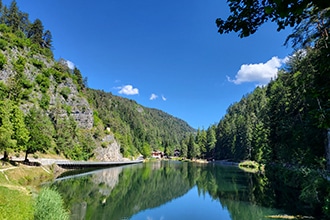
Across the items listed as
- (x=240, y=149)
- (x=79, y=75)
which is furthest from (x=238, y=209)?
(x=79, y=75)

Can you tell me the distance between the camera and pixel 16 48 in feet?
226

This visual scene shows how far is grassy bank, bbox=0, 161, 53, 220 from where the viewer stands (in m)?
12.8

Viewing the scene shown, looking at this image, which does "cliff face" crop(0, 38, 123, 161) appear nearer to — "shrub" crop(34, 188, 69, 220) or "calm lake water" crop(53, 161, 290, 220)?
"calm lake water" crop(53, 161, 290, 220)

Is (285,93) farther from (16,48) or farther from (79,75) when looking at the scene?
(79,75)

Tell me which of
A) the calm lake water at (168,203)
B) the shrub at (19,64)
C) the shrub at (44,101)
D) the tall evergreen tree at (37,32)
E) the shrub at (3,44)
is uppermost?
the tall evergreen tree at (37,32)

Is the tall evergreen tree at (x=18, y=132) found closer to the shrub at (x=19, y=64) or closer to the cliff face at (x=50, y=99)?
the cliff face at (x=50, y=99)

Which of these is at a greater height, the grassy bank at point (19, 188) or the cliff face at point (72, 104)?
the cliff face at point (72, 104)

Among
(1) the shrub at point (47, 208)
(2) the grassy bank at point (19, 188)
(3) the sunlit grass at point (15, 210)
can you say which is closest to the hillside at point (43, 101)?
(2) the grassy bank at point (19, 188)

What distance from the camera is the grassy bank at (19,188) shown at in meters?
12.8

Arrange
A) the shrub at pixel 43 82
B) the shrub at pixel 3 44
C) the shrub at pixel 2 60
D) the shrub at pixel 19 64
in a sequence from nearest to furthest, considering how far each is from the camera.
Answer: the shrub at pixel 2 60
the shrub at pixel 3 44
the shrub at pixel 19 64
the shrub at pixel 43 82

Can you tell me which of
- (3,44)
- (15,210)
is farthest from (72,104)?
(15,210)

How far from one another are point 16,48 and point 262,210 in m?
72.4

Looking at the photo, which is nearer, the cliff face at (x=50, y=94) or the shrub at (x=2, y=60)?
the shrub at (x=2, y=60)

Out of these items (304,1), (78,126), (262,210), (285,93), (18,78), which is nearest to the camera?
(304,1)
